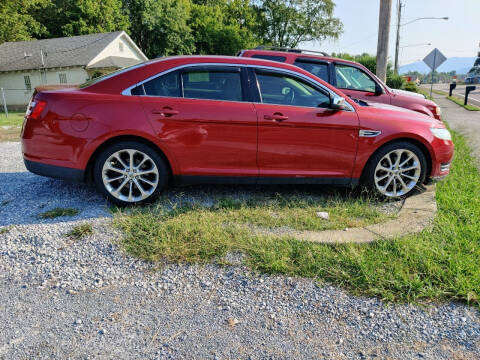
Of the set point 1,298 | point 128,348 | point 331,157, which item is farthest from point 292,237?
point 1,298

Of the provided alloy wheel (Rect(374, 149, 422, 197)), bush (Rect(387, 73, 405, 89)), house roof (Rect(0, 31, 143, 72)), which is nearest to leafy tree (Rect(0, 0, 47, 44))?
house roof (Rect(0, 31, 143, 72))

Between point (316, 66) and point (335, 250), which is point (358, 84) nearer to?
point (316, 66)

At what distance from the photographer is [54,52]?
31.6 m

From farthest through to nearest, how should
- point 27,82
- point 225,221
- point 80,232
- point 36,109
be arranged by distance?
point 27,82 → point 36,109 → point 225,221 → point 80,232

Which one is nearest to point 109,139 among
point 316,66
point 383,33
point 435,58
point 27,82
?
point 316,66

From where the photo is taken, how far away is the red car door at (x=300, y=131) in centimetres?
407

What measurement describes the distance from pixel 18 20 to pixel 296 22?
112ft

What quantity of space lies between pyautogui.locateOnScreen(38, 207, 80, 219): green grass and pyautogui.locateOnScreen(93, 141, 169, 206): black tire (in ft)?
1.21

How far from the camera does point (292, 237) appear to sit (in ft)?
11.1

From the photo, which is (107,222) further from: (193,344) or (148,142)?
(193,344)

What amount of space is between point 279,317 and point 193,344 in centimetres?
63

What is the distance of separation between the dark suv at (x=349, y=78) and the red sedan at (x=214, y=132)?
9.26ft

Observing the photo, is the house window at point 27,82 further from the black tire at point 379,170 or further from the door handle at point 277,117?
the black tire at point 379,170

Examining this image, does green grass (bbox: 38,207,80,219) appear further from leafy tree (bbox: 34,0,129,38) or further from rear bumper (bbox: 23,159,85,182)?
leafy tree (bbox: 34,0,129,38)
